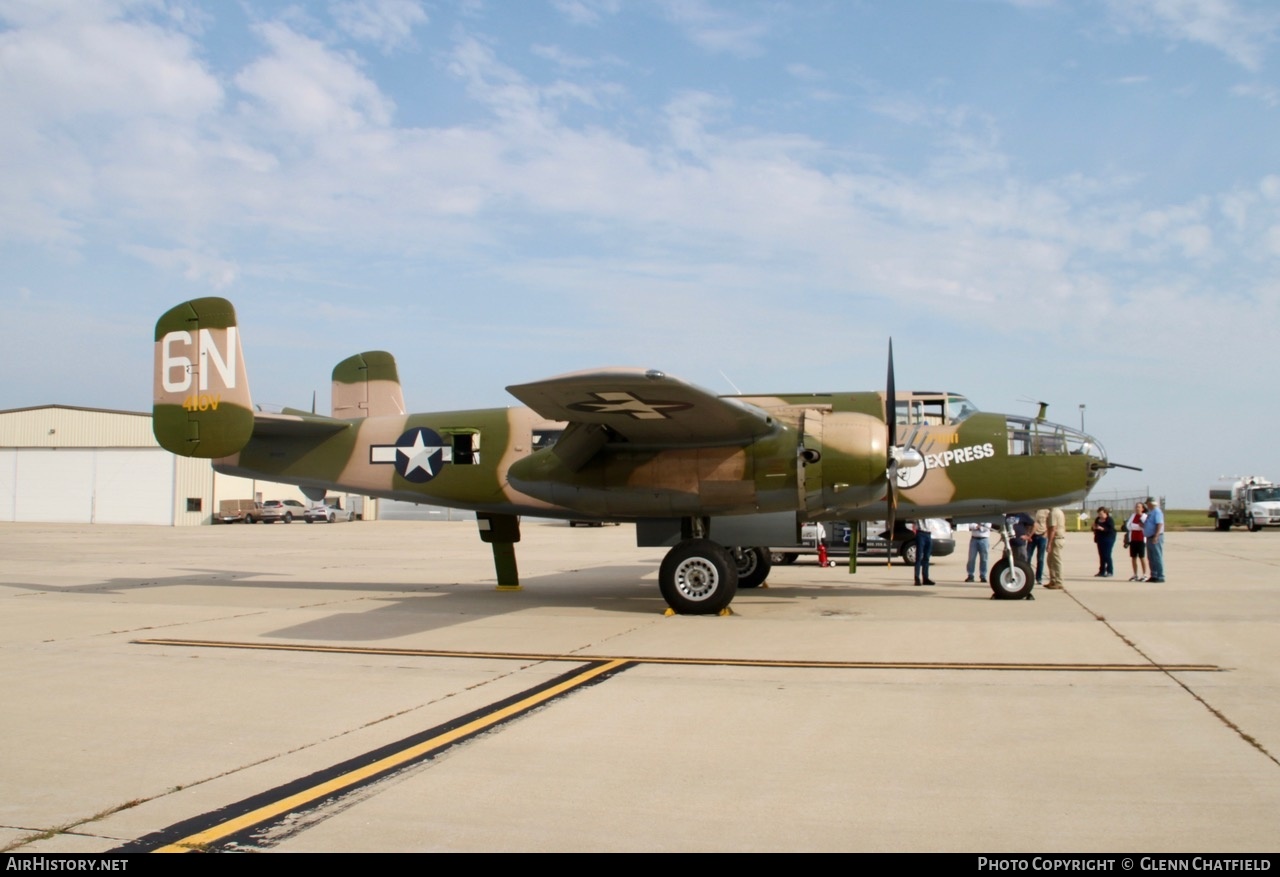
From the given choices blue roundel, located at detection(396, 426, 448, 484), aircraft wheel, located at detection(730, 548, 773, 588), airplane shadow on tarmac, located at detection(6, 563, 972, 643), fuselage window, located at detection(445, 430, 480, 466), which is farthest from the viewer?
aircraft wheel, located at detection(730, 548, 773, 588)

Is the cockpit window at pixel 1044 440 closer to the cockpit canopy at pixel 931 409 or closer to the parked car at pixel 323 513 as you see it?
the cockpit canopy at pixel 931 409

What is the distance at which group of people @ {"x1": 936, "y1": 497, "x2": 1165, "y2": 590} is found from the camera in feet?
56.5

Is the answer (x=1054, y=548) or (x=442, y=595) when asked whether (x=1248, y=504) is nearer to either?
(x=1054, y=548)

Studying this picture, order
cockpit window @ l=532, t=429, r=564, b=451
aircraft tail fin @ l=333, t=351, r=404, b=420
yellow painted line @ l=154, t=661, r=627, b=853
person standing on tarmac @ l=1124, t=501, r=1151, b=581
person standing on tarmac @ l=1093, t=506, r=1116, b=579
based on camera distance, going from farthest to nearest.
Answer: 1. person standing on tarmac @ l=1093, t=506, r=1116, b=579
2. person standing on tarmac @ l=1124, t=501, r=1151, b=581
3. aircraft tail fin @ l=333, t=351, r=404, b=420
4. cockpit window @ l=532, t=429, r=564, b=451
5. yellow painted line @ l=154, t=661, r=627, b=853

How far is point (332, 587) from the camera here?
56.4 feet

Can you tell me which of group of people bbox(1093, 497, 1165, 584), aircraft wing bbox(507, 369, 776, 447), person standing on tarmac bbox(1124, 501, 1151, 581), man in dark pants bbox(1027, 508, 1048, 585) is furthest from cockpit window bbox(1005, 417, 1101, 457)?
person standing on tarmac bbox(1124, 501, 1151, 581)

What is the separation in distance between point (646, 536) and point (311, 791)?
9606mm

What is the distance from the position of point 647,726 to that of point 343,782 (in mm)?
2191

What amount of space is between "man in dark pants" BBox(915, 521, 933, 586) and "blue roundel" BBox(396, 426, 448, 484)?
8984 millimetres

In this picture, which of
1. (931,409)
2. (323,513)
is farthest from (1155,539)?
(323,513)

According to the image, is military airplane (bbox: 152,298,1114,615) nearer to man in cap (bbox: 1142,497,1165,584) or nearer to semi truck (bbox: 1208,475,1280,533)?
man in cap (bbox: 1142,497,1165,584)

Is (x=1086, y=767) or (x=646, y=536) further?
(x=646, y=536)

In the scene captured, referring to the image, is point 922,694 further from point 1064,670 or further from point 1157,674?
point 1157,674
